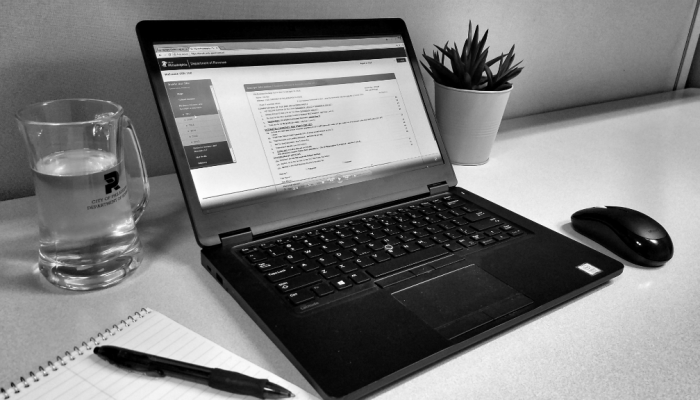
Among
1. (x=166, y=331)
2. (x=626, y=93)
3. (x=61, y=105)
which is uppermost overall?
(x=61, y=105)

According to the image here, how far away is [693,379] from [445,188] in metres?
0.39

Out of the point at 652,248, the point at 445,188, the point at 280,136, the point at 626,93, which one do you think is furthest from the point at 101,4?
the point at 626,93

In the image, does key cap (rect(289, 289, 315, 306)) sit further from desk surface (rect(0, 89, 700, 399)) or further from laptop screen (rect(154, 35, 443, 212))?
laptop screen (rect(154, 35, 443, 212))

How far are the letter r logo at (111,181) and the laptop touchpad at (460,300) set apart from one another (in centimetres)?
29

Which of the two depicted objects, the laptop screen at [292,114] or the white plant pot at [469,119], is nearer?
the laptop screen at [292,114]

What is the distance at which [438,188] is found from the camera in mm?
760

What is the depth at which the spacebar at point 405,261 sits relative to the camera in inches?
21.6

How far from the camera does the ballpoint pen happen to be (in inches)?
15.3

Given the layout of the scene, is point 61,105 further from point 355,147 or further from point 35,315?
point 355,147

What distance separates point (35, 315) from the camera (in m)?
0.49

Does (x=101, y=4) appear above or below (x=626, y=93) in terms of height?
above

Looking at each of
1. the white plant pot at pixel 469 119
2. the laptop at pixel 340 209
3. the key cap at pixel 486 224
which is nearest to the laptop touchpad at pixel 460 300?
the laptop at pixel 340 209

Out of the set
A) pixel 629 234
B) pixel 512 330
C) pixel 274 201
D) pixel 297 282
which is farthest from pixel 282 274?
pixel 629 234

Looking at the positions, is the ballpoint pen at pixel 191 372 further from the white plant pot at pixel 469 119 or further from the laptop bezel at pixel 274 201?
the white plant pot at pixel 469 119
